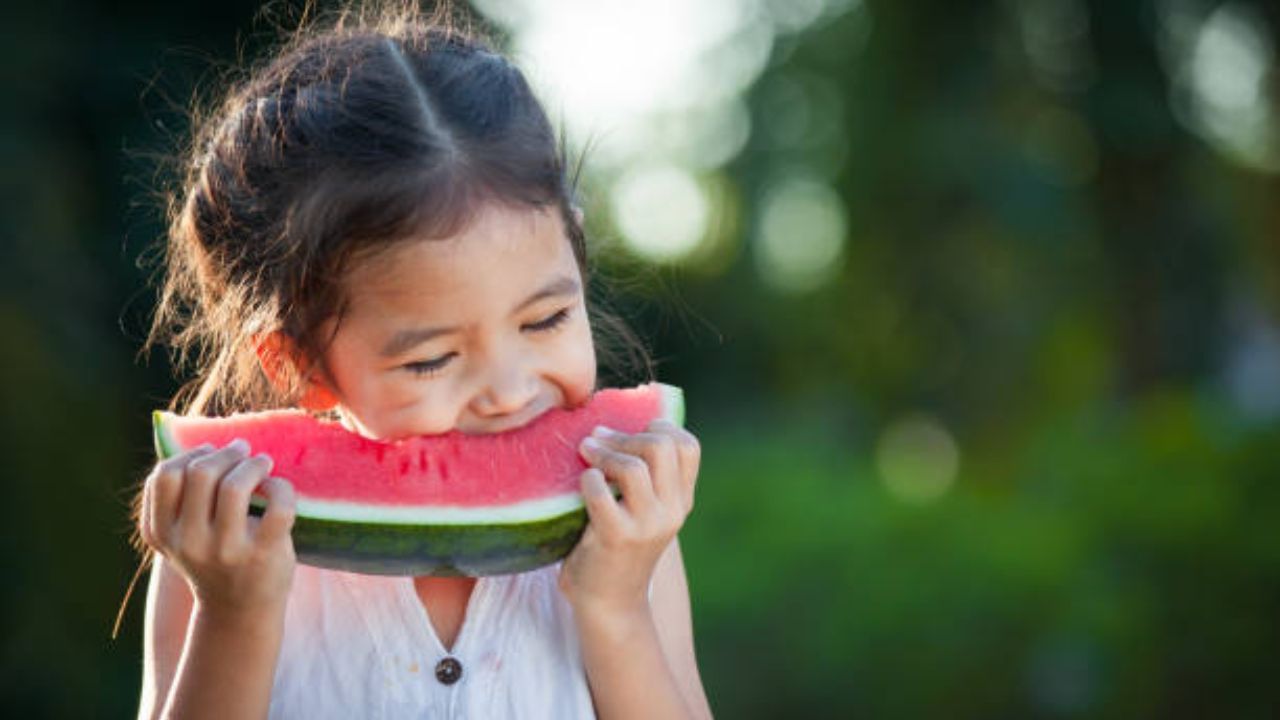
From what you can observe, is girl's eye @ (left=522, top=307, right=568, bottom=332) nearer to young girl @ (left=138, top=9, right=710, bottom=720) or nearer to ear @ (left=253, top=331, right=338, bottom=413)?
young girl @ (left=138, top=9, right=710, bottom=720)

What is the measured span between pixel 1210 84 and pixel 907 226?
411 centimetres

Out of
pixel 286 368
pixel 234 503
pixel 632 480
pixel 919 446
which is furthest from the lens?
pixel 919 446

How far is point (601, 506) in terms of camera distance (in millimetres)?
2158

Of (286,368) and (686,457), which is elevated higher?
(286,368)

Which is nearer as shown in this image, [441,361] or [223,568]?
[223,568]

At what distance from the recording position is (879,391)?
1995cm

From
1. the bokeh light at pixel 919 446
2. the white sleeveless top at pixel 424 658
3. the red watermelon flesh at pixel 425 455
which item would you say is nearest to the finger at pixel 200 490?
the red watermelon flesh at pixel 425 455

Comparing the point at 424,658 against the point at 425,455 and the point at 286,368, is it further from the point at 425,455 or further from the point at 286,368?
the point at 286,368

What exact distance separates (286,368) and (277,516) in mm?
412

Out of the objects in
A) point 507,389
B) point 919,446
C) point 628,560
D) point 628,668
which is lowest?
point 628,668

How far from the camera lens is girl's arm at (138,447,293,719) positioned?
2.05 m

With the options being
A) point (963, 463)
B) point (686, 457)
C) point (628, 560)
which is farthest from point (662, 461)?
point (963, 463)

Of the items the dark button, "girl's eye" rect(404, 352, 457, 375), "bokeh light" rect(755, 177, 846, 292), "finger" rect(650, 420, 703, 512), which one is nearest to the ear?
"girl's eye" rect(404, 352, 457, 375)

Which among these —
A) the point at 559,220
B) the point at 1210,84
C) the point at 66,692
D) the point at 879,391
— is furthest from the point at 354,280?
the point at 879,391
